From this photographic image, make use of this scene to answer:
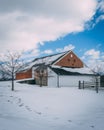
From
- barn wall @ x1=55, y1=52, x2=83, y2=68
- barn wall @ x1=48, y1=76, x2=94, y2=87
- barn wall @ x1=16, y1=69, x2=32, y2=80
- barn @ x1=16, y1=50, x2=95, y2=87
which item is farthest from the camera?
barn wall @ x1=16, y1=69, x2=32, y2=80

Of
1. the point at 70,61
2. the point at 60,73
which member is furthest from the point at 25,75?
the point at 60,73

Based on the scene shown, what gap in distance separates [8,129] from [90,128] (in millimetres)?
3768

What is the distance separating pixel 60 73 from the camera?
148 ft

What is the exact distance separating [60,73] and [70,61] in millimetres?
10344

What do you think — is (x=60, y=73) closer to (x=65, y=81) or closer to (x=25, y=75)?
(x=65, y=81)

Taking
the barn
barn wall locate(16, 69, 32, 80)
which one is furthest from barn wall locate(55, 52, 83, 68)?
barn wall locate(16, 69, 32, 80)

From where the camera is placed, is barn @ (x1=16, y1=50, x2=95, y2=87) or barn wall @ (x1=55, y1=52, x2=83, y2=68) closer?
barn @ (x1=16, y1=50, x2=95, y2=87)

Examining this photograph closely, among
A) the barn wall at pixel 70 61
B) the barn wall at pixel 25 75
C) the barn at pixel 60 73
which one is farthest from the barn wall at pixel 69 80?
the barn wall at pixel 25 75

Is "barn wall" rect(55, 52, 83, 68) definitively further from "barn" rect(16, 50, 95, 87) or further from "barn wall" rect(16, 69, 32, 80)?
"barn wall" rect(16, 69, 32, 80)

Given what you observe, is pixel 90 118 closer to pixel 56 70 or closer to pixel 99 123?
pixel 99 123

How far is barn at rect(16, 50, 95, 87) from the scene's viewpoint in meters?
45.2

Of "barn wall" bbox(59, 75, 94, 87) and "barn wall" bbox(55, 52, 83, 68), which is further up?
"barn wall" bbox(55, 52, 83, 68)

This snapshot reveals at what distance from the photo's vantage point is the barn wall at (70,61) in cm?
5244

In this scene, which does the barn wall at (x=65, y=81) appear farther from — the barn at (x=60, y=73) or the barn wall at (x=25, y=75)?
the barn wall at (x=25, y=75)
